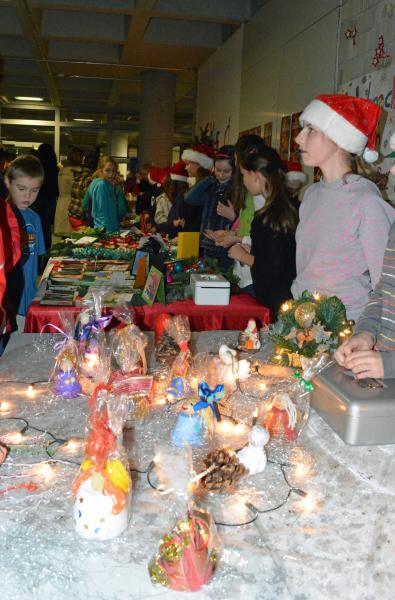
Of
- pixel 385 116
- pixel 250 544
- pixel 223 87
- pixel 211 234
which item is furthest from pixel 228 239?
pixel 223 87

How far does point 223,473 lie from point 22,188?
110 inches

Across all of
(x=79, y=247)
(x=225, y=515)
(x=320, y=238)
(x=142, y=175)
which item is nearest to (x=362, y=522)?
(x=225, y=515)

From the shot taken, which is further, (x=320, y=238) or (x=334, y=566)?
(x=320, y=238)

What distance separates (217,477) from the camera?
112 centimetres

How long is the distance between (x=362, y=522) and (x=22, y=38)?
405 inches

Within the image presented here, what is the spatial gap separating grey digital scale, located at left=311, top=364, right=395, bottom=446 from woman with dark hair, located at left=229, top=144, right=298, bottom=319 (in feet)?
5.03

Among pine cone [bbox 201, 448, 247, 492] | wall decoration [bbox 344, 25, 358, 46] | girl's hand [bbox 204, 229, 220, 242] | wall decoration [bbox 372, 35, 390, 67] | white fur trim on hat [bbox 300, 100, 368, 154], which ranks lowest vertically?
pine cone [bbox 201, 448, 247, 492]

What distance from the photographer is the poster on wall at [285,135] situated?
555cm

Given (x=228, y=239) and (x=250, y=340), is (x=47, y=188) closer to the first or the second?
(x=228, y=239)

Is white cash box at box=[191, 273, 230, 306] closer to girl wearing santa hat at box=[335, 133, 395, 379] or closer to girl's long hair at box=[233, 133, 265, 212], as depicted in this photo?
girl's long hair at box=[233, 133, 265, 212]

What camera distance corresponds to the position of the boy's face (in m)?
3.44

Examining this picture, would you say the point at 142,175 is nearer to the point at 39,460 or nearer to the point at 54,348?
the point at 54,348

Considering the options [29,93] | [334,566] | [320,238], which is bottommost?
[334,566]

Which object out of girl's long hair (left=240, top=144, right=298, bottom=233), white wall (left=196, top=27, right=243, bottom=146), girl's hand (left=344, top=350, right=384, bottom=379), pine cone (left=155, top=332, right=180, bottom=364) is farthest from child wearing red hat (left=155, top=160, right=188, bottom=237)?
girl's hand (left=344, top=350, right=384, bottom=379)
